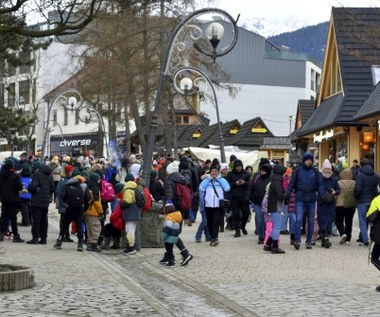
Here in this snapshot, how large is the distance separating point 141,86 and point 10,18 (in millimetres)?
27472

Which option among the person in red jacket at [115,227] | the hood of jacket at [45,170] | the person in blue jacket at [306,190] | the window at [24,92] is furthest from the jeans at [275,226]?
the window at [24,92]

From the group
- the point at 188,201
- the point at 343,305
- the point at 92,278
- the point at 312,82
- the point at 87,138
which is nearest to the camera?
the point at 343,305

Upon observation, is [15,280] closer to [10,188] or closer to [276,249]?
[276,249]

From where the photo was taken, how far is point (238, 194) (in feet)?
68.9

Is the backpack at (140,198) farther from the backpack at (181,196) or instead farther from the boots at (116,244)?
the backpack at (181,196)

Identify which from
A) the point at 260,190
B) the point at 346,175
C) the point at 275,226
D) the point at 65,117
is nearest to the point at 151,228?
the point at 260,190

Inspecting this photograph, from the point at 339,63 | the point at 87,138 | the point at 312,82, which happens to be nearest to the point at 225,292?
the point at 339,63

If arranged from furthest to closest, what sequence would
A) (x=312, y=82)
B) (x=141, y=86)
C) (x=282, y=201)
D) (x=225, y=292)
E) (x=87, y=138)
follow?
(x=312, y=82) → (x=87, y=138) → (x=141, y=86) → (x=282, y=201) → (x=225, y=292)

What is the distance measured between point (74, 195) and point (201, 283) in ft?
17.5

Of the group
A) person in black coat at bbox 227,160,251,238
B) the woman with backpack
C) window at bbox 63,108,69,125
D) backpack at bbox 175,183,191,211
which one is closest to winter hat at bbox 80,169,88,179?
backpack at bbox 175,183,191,211

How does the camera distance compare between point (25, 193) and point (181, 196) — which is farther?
point (25, 193)

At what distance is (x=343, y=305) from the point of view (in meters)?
10.7

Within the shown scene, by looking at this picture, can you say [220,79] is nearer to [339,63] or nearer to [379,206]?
[339,63]

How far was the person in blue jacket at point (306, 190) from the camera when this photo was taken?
17844mm
